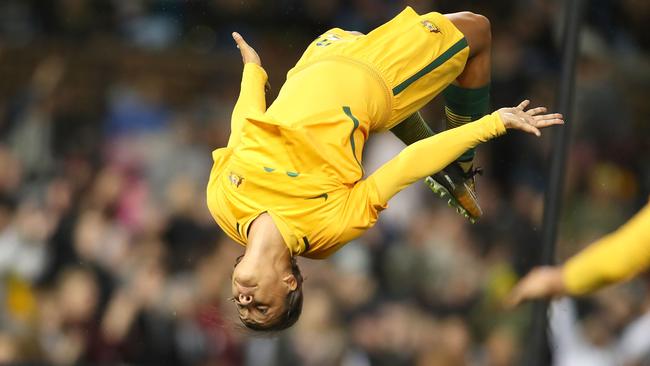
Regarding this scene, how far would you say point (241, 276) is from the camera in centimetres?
392

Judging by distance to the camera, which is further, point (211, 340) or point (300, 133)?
point (211, 340)

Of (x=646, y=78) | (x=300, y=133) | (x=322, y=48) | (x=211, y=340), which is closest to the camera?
(x=300, y=133)

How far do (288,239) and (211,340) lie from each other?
9.42 ft

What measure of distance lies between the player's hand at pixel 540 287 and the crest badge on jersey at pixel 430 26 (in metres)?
1.38

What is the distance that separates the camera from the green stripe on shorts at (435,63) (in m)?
4.20

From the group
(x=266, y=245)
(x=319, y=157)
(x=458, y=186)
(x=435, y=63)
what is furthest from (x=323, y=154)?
(x=458, y=186)

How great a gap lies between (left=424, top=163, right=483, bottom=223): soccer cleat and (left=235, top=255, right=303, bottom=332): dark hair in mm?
844

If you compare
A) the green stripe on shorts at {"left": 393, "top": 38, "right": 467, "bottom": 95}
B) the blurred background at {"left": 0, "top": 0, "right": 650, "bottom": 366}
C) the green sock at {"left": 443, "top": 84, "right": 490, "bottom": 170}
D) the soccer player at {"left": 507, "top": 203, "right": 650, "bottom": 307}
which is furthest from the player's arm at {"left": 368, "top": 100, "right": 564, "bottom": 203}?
the blurred background at {"left": 0, "top": 0, "right": 650, "bottom": 366}

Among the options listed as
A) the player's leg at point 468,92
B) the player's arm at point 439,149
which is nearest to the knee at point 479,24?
the player's leg at point 468,92

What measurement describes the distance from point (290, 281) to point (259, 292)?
104 millimetres

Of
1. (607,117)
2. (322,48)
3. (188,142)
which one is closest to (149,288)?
(188,142)

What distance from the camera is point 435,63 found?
4.26 metres

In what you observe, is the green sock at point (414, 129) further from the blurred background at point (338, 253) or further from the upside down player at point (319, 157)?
the blurred background at point (338, 253)

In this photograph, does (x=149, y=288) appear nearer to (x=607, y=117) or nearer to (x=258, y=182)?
(x=607, y=117)
